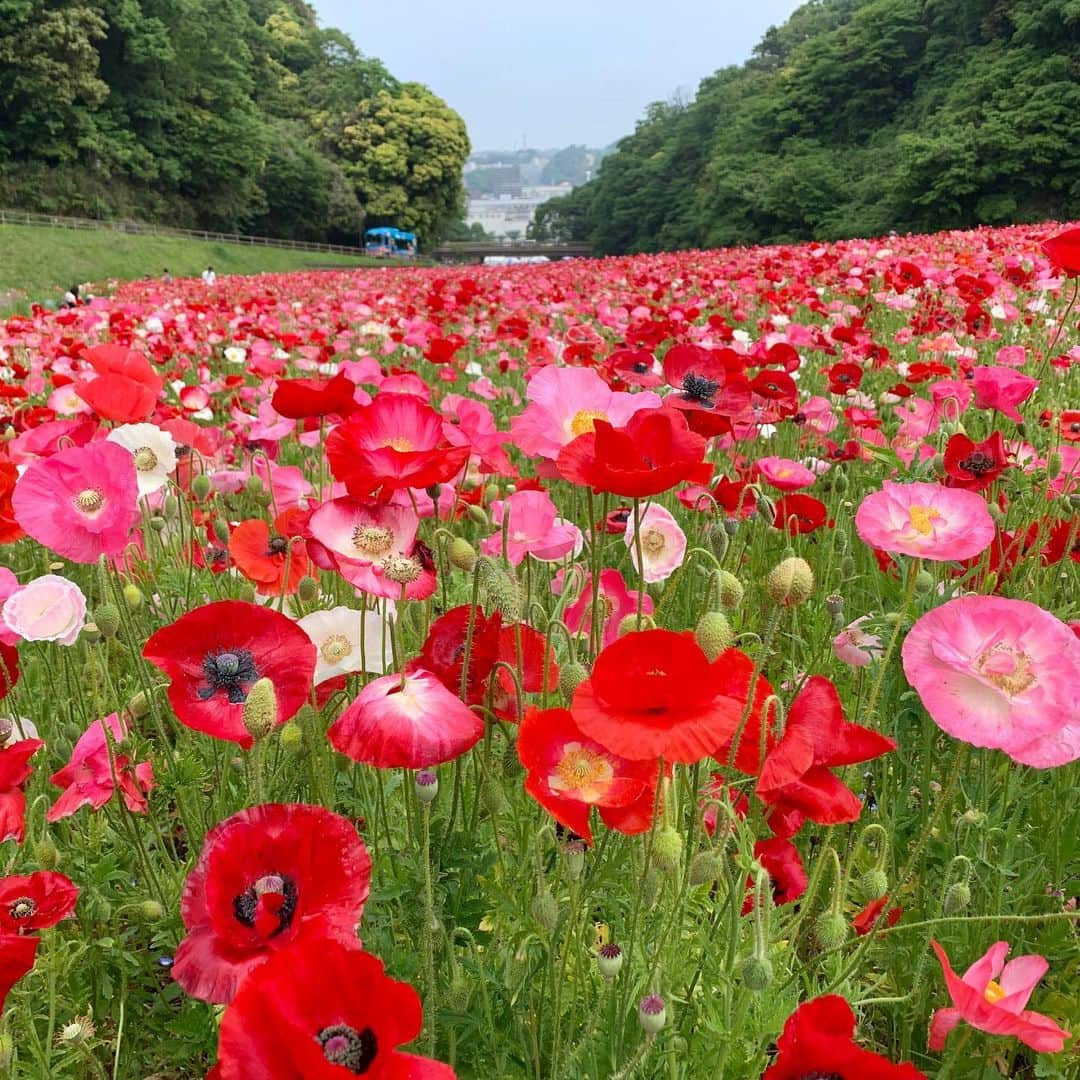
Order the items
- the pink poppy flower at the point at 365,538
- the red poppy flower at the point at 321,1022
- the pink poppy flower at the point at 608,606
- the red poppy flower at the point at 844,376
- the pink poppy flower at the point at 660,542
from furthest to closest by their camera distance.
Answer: the red poppy flower at the point at 844,376 → the pink poppy flower at the point at 660,542 → the pink poppy flower at the point at 608,606 → the pink poppy flower at the point at 365,538 → the red poppy flower at the point at 321,1022

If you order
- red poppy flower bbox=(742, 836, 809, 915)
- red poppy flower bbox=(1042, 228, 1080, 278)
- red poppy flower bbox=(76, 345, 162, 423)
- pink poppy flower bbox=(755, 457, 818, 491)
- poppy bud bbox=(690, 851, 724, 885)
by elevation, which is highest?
red poppy flower bbox=(1042, 228, 1080, 278)

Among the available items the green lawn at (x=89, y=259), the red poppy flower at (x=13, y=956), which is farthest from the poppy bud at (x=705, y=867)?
the green lawn at (x=89, y=259)

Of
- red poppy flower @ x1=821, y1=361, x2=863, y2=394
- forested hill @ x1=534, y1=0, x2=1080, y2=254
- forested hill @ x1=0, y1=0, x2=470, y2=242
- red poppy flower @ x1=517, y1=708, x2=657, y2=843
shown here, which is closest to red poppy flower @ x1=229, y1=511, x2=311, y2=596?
red poppy flower @ x1=517, y1=708, x2=657, y2=843

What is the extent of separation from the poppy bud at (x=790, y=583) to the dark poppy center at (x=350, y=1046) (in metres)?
0.67

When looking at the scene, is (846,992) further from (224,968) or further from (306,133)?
(306,133)

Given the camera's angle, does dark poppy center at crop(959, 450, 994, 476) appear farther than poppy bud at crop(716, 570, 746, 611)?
Yes

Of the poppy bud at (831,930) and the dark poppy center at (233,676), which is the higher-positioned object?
the dark poppy center at (233,676)

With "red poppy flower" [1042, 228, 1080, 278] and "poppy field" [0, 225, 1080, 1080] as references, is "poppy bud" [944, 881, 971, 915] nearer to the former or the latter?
"poppy field" [0, 225, 1080, 1080]

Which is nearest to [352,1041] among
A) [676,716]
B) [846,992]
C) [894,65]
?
[676,716]

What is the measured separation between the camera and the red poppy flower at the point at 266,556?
178 centimetres

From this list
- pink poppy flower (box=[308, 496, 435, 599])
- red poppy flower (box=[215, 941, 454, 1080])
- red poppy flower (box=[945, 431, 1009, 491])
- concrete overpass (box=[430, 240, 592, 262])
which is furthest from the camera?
concrete overpass (box=[430, 240, 592, 262])

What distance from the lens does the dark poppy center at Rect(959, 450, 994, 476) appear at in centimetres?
204

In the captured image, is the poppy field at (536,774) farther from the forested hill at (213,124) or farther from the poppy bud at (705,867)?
the forested hill at (213,124)

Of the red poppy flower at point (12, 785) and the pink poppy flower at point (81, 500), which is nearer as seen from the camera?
the red poppy flower at point (12, 785)
